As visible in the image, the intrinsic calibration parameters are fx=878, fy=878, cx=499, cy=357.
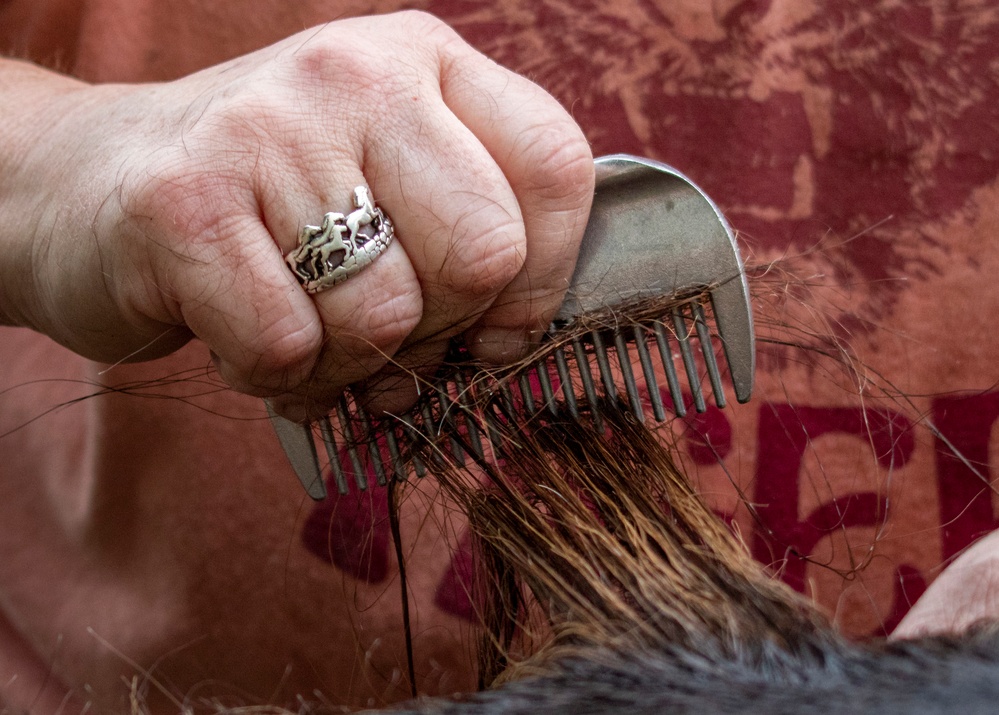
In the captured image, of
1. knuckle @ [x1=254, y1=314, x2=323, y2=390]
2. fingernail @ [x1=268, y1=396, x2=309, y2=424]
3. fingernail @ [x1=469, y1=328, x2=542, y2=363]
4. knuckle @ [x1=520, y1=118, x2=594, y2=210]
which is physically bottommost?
fingernail @ [x1=268, y1=396, x2=309, y2=424]

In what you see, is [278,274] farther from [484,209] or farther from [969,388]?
[969,388]

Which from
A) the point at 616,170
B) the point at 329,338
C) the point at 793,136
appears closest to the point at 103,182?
the point at 329,338

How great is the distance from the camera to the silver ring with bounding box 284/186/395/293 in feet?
2.31

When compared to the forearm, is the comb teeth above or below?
below

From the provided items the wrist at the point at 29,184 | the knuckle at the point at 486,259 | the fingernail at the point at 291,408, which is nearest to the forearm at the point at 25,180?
the wrist at the point at 29,184

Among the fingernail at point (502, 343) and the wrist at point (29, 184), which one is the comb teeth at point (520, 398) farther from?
the wrist at point (29, 184)

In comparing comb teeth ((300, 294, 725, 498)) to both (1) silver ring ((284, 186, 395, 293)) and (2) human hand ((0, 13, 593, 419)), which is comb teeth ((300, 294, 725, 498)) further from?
(1) silver ring ((284, 186, 395, 293))

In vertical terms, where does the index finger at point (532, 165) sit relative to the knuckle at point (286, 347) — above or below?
above

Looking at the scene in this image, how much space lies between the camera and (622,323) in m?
0.82

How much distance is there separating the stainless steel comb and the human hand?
4 cm

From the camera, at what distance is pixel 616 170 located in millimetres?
814

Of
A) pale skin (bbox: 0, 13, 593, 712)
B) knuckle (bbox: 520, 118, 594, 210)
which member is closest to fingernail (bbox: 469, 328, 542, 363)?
pale skin (bbox: 0, 13, 593, 712)

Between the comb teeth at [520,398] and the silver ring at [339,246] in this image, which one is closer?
the silver ring at [339,246]

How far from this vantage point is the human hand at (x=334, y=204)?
0.70 metres
